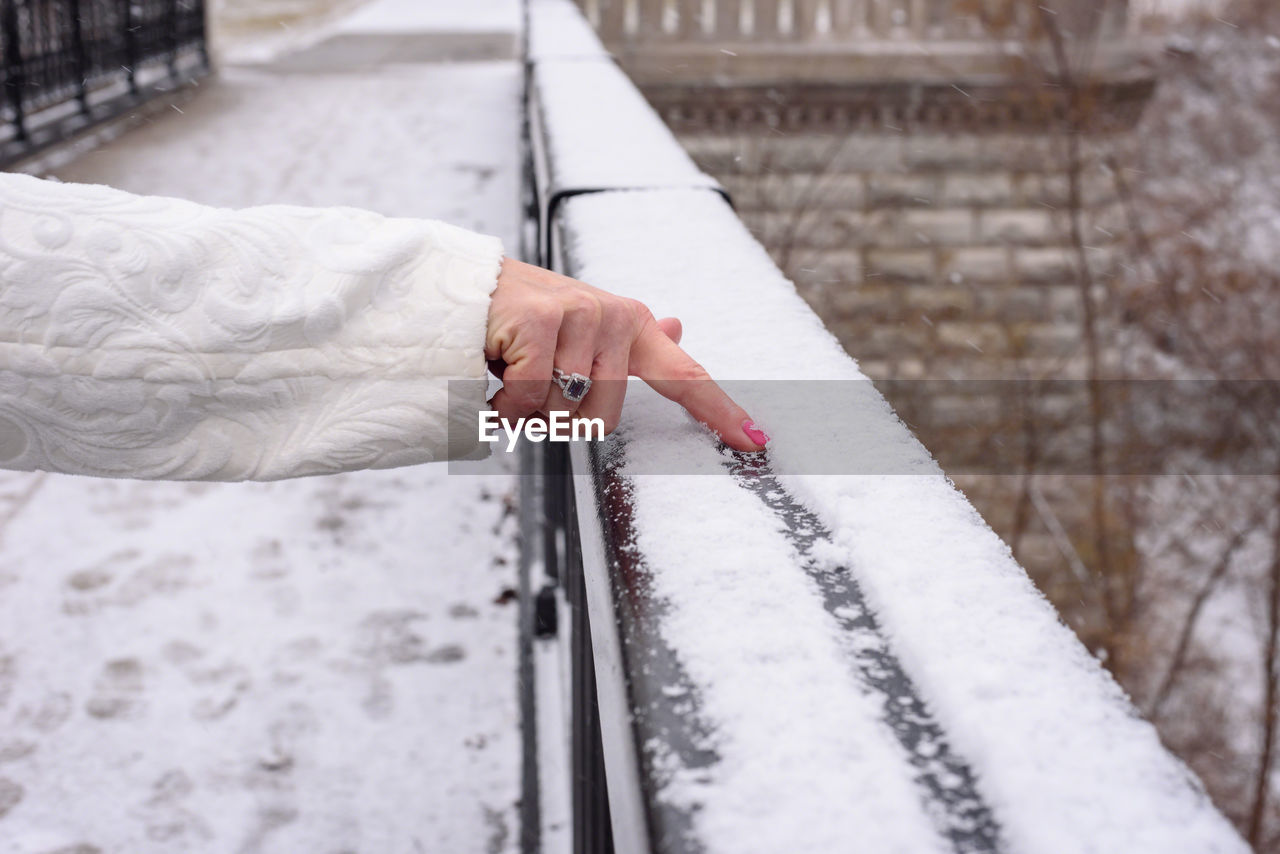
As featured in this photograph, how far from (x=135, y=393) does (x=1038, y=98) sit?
29.8 ft

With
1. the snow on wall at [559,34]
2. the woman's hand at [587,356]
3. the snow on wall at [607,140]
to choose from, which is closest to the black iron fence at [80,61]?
the snow on wall at [559,34]

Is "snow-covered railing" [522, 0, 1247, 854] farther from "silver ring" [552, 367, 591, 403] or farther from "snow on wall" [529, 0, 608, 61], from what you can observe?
"snow on wall" [529, 0, 608, 61]

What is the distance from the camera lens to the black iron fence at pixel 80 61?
586 cm

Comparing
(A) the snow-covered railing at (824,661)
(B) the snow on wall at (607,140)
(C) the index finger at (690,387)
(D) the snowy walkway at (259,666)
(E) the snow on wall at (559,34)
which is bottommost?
(D) the snowy walkway at (259,666)

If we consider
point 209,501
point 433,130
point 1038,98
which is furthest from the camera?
point 1038,98

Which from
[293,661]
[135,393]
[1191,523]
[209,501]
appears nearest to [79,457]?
[135,393]

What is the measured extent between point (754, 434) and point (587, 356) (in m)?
0.19

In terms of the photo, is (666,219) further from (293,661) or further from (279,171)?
(279,171)

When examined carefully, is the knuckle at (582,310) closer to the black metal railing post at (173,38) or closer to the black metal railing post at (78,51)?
the black metal railing post at (78,51)

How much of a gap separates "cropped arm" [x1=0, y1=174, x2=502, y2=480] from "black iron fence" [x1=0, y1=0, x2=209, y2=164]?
5542mm

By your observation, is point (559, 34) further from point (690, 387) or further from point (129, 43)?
point (690, 387)

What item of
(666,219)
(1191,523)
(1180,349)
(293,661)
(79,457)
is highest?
(666,219)

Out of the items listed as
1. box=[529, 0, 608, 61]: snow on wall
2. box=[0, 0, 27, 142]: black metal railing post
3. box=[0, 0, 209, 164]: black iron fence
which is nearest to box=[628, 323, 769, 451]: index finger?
box=[529, 0, 608, 61]: snow on wall

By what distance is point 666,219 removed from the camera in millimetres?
1706
